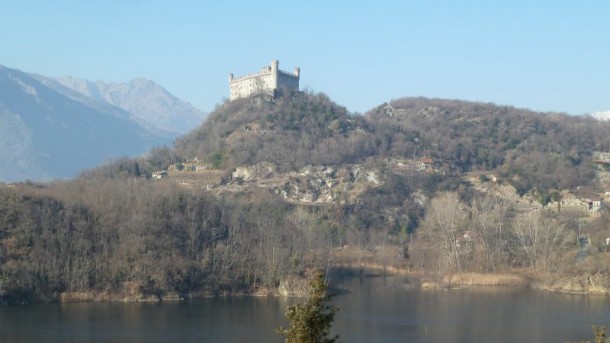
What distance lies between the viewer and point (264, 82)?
324ft

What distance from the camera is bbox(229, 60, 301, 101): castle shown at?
320 feet

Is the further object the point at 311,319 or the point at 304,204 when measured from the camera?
the point at 304,204

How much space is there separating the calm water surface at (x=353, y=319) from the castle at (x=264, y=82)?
173ft

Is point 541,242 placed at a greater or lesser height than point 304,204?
lesser

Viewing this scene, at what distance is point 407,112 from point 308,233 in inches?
2653

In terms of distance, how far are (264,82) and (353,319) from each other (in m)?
62.8

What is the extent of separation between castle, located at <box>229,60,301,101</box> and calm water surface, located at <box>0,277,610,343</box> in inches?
2079

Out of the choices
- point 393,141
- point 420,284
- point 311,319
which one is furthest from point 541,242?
point 311,319

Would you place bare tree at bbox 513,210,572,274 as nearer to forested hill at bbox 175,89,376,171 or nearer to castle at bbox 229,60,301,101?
forested hill at bbox 175,89,376,171

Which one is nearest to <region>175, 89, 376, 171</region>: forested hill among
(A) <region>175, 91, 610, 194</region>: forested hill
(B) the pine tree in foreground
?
(A) <region>175, 91, 610, 194</region>: forested hill

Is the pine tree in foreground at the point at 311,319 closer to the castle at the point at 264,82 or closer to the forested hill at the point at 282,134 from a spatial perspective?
the forested hill at the point at 282,134

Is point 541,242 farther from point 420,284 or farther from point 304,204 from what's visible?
point 304,204

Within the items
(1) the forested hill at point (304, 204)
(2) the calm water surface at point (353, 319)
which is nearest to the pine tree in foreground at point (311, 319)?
(2) the calm water surface at point (353, 319)

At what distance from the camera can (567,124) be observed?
112875 millimetres
